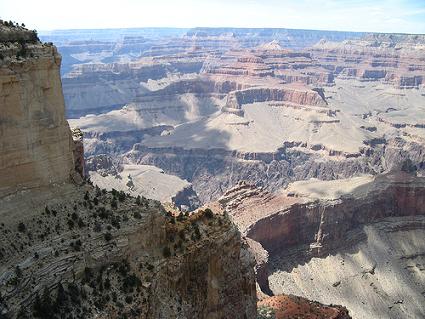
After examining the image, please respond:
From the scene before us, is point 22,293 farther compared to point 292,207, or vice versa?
point 292,207

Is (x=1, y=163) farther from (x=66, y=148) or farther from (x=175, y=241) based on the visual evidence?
(x=175, y=241)

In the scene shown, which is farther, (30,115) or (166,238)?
(166,238)

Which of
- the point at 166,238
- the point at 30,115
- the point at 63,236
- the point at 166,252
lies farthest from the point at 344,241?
the point at 30,115

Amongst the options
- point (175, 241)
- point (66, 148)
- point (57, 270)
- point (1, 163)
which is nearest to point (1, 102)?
point (1, 163)

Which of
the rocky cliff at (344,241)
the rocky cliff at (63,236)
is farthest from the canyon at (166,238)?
the rocky cliff at (344,241)

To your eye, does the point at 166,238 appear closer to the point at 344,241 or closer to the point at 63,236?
the point at 63,236

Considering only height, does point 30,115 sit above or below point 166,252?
above
